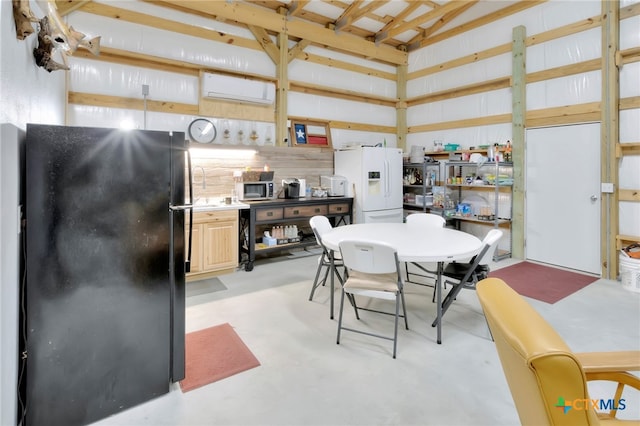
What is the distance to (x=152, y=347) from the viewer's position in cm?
196

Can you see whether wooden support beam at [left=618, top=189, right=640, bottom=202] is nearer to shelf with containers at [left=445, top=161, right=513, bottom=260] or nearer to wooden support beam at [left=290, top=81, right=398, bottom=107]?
shelf with containers at [left=445, top=161, right=513, bottom=260]

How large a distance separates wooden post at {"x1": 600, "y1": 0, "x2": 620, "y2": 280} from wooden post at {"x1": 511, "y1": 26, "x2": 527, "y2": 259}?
983mm

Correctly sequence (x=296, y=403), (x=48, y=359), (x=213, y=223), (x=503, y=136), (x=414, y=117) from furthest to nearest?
(x=414, y=117) < (x=503, y=136) < (x=213, y=223) < (x=296, y=403) < (x=48, y=359)

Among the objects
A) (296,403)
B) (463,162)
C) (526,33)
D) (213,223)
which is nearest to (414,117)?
(463,162)

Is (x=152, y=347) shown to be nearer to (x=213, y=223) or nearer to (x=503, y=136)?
(x=213, y=223)

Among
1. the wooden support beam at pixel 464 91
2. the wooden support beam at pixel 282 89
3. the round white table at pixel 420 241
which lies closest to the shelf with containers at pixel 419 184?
the wooden support beam at pixel 464 91

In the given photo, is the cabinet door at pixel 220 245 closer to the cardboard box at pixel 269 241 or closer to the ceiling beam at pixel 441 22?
the cardboard box at pixel 269 241

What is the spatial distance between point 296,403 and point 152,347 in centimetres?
90

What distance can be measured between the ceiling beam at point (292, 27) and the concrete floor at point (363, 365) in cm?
386

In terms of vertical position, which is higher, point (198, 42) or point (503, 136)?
point (198, 42)

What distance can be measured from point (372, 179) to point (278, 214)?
1808 mm

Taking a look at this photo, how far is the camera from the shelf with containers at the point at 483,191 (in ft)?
17.3

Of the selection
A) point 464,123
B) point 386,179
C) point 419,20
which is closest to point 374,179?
point 386,179

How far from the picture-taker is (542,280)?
13.9ft
